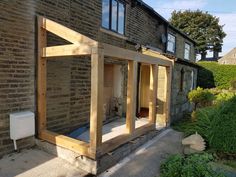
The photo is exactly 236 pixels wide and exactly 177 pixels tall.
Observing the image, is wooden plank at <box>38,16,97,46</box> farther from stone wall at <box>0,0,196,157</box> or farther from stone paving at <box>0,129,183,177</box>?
stone paving at <box>0,129,183,177</box>

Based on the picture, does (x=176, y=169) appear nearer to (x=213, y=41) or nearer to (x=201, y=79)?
(x=201, y=79)

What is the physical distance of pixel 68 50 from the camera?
5285 millimetres

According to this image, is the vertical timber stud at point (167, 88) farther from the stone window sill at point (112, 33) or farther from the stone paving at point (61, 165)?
the stone paving at point (61, 165)

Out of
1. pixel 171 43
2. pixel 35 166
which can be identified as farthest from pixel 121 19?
pixel 171 43

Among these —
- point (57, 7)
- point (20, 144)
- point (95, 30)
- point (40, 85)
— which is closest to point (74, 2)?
point (57, 7)

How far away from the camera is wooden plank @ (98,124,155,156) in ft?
17.1

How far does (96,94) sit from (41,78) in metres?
1.90

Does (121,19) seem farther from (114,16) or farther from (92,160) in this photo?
(92,160)

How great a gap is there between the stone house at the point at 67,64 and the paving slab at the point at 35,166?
0.36 m

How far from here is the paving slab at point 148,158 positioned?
527cm

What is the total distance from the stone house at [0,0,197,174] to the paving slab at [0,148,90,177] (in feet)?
1.17

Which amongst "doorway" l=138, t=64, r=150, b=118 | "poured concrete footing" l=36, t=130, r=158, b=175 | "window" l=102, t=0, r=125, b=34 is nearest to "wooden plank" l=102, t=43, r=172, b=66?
"poured concrete footing" l=36, t=130, r=158, b=175

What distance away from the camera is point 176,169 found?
4.93 meters

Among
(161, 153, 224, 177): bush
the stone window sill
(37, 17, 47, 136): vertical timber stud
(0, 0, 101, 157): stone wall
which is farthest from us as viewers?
the stone window sill
